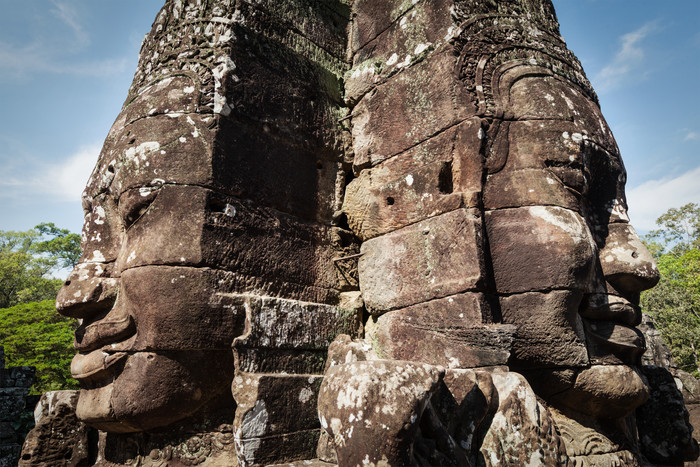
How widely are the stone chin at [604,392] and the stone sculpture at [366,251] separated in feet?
0.06

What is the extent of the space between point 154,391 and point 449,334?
1971 mm

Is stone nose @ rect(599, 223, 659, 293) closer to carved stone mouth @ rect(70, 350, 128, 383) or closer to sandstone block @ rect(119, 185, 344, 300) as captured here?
sandstone block @ rect(119, 185, 344, 300)

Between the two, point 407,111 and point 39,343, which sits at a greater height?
point 407,111

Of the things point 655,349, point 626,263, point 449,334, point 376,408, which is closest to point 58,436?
point 376,408

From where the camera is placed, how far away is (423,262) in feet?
11.6

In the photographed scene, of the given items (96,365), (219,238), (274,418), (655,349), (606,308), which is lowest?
(274,418)

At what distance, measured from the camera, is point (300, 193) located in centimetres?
405

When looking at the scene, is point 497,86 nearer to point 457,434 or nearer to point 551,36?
point 551,36

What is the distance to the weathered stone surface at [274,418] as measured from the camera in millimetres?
3014

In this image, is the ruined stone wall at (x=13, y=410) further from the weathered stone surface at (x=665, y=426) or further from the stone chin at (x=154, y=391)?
the weathered stone surface at (x=665, y=426)

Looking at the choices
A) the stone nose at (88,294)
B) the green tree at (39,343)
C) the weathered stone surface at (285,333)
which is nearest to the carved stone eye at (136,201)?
the stone nose at (88,294)

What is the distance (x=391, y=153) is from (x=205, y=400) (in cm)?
244

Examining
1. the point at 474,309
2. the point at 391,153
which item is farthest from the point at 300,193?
the point at 474,309

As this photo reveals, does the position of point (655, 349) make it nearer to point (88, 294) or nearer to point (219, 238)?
point (219, 238)
